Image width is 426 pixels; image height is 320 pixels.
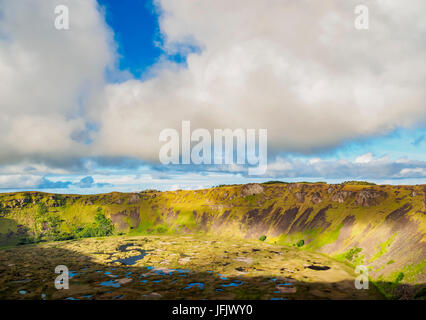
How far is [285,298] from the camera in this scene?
Answer: 229ft

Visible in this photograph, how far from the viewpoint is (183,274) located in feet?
323

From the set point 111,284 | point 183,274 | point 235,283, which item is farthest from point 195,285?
point 111,284

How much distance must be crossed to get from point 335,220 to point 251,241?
67429 mm

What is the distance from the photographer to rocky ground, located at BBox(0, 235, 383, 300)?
249 ft

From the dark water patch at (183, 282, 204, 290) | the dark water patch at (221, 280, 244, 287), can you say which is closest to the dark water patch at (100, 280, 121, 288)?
the dark water patch at (183, 282, 204, 290)

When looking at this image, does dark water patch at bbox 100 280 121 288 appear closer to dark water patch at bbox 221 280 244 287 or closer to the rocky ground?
the rocky ground

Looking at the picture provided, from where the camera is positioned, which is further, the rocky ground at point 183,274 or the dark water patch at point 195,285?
the dark water patch at point 195,285

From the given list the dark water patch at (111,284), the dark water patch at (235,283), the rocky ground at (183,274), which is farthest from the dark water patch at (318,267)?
the dark water patch at (111,284)

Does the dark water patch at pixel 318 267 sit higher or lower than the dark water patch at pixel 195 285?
lower

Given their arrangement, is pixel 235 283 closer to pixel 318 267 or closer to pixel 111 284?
pixel 318 267

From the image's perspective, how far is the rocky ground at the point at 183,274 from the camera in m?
75.9

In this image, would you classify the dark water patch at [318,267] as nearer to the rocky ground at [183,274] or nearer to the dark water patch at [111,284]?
the rocky ground at [183,274]
